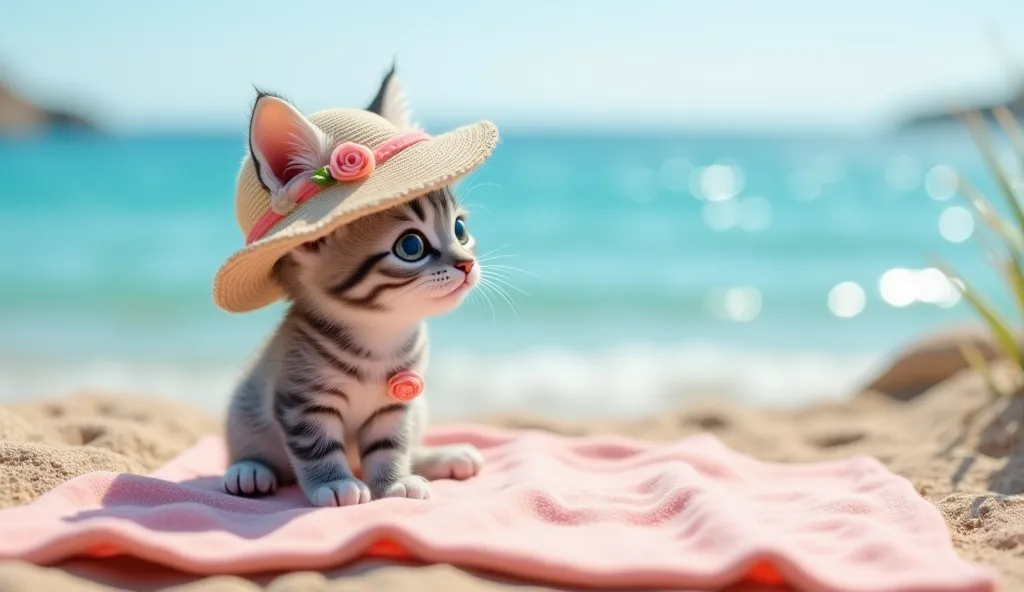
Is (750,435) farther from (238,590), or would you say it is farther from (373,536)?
(238,590)

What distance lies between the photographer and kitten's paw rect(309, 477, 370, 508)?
2.38m

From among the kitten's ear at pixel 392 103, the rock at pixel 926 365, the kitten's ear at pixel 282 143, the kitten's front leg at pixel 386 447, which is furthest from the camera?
the rock at pixel 926 365

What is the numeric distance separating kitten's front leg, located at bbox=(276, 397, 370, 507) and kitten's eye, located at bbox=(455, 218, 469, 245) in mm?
544

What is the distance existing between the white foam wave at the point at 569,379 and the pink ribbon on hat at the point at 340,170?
274cm

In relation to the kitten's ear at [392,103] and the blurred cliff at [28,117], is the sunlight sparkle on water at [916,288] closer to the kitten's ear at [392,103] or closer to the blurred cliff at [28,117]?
the kitten's ear at [392,103]

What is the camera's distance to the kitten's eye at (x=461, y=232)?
258 cm

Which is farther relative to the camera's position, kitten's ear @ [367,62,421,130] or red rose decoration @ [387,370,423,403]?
kitten's ear @ [367,62,421,130]

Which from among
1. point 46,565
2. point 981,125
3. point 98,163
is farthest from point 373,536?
point 98,163

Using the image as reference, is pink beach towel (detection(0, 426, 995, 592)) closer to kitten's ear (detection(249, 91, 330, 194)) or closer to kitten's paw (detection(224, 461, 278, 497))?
kitten's paw (detection(224, 461, 278, 497))

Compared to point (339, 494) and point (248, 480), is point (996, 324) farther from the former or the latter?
point (248, 480)

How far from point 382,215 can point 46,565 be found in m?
1.04

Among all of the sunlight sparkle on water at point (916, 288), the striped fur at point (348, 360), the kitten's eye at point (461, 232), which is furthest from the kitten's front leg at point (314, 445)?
the sunlight sparkle on water at point (916, 288)

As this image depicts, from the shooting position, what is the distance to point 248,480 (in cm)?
262

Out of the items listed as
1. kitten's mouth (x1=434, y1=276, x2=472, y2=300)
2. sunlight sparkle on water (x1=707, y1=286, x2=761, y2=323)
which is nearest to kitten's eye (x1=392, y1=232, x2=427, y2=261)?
kitten's mouth (x1=434, y1=276, x2=472, y2=300)
